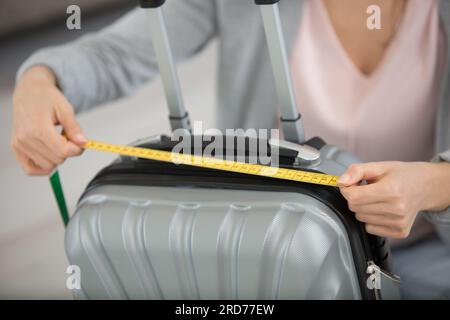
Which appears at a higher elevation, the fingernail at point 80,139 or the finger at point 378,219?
the fingernail at point 80,139

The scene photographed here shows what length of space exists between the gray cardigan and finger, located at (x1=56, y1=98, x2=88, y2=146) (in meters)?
0.07

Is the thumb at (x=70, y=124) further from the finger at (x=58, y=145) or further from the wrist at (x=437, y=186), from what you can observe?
the wrist at (x=437, y=186)

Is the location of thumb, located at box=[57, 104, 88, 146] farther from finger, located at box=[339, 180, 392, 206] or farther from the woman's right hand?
finger, located at box=[339, 180, 392, 206]

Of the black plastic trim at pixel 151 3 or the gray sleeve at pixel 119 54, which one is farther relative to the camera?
the gray sleeve at pixel 119 54

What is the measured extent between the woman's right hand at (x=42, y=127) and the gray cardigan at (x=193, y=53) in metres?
0.05

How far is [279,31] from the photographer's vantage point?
0.72 meters

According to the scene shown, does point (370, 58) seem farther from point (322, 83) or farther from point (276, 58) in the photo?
point (276, 58)

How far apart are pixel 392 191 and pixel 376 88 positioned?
0.96 feet

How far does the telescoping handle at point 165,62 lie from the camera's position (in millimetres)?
782

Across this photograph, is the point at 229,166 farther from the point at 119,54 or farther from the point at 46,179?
the point at 46,179

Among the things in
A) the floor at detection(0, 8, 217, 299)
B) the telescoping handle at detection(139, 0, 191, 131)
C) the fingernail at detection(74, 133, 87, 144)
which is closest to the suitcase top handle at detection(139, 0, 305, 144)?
the telescoping handle at detection(139, 0, 191, 131)

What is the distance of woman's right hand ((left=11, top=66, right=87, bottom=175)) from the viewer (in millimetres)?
831

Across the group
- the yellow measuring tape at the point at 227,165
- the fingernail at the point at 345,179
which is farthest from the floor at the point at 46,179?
the fingernail at the point at 345,179

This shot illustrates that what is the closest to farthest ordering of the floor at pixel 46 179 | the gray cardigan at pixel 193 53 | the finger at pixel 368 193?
the finger at pixel 368 193 → the gray cardigan at pixel 193 53 → the floor at pixel 46 179
